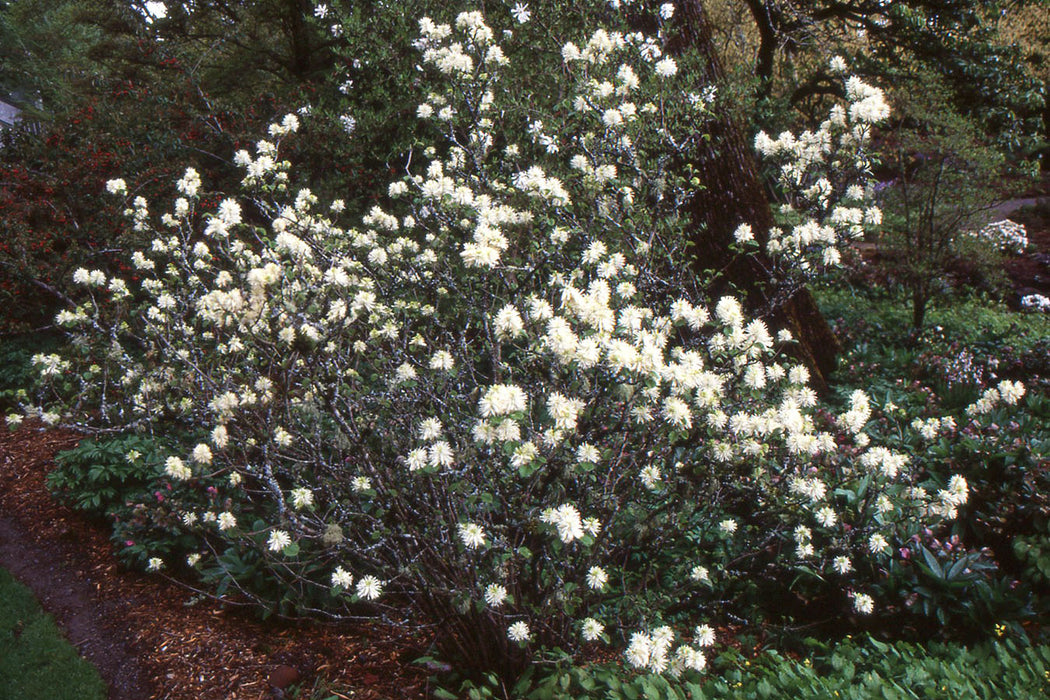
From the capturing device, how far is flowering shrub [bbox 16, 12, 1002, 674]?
2.51m

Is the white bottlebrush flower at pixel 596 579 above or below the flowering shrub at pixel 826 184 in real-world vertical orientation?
below

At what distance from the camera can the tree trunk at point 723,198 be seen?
18.7 feet

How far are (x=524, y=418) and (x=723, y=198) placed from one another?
406 cm

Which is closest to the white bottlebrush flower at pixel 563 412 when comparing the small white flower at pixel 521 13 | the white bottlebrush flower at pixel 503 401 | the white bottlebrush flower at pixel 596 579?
the white bottlebrush flower at pixel 503 401

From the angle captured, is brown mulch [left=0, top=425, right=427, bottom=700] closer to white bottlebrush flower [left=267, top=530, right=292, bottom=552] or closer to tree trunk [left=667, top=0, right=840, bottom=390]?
white bottlebrush flower [left=267, top=530, right=292, bottom=552]

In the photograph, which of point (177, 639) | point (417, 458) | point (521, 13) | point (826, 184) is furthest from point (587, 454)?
point (521, 13)

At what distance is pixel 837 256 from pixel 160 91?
9.14 metres

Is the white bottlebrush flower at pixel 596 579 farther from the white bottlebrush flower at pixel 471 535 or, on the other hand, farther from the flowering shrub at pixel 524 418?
the white bottlebrush flower at pixel 471 535

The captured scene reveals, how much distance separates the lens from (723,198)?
5707mm

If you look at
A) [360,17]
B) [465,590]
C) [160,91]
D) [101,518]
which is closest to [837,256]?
[465,590]

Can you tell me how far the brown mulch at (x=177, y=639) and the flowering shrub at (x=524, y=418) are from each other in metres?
0.22

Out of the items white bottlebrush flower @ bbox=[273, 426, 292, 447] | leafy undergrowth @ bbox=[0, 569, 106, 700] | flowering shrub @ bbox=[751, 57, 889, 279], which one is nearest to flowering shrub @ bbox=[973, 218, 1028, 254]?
flowering shrub @ bbox=[751, 57, 889, 279]

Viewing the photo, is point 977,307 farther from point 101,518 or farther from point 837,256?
point 101,518

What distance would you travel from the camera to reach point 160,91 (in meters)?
9.09
